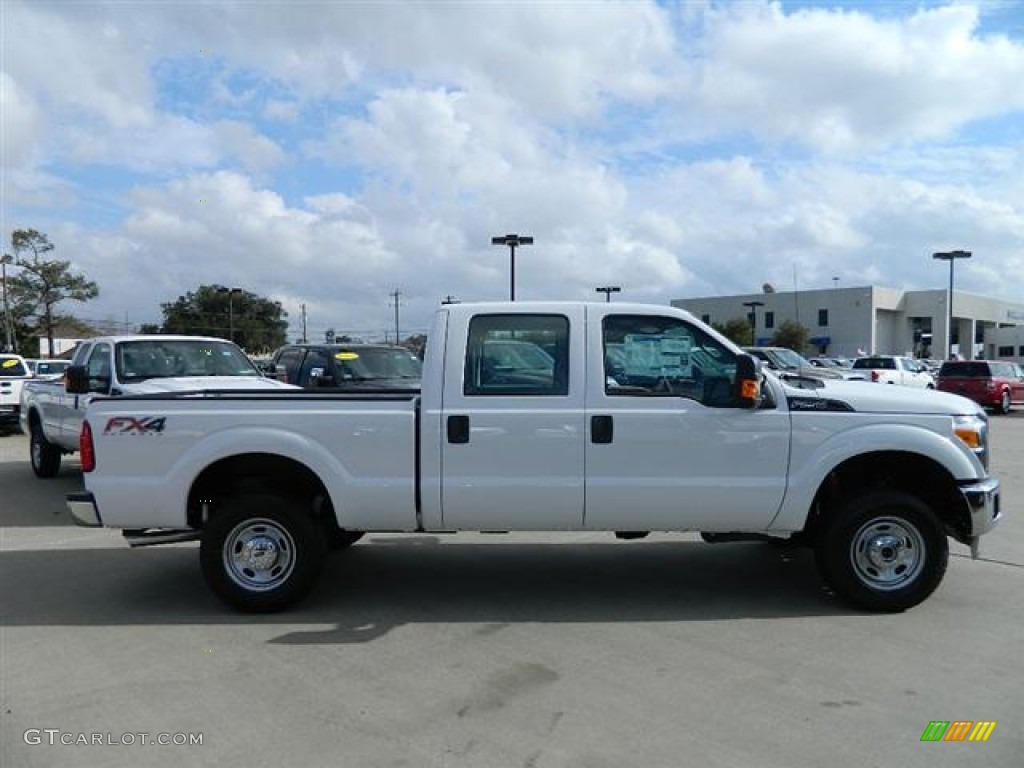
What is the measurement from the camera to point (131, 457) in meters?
5.26

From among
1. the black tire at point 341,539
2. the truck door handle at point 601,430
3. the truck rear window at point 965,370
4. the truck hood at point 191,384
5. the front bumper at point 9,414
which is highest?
the truck hood at point 191,384

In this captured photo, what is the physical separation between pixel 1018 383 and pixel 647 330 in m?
23.9

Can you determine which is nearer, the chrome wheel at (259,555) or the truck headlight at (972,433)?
the truck headlight at (972,433)

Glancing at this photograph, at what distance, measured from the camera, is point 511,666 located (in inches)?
177

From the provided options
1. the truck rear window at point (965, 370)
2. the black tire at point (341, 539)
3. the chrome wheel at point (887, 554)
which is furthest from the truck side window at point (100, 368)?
the truck rear window at point (965, 370)

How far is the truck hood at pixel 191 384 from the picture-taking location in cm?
902

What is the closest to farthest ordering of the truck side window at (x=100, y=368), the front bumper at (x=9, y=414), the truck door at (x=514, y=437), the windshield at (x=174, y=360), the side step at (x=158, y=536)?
the truck door at (x=514, y=437) < the side step at (x=158, y=536) < the truck side window at (x=100, y=368) < the windshield at (x=174, y=360) < the front bumper at (x=9, y=414)

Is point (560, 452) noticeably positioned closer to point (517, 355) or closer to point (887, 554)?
point (517, 355)

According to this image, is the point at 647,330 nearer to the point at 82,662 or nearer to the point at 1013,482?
the point at 82,662

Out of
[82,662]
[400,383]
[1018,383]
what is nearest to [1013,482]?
[400,383]

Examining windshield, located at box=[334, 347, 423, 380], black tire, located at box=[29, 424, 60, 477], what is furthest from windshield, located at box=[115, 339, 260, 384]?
black tire, located at box=[29, 424, 60, 477]

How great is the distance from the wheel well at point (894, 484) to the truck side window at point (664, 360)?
1.00 metres

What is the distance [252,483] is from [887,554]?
418 cm

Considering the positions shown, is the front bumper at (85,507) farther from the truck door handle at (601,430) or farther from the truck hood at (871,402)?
the truck hood at (871,402)
